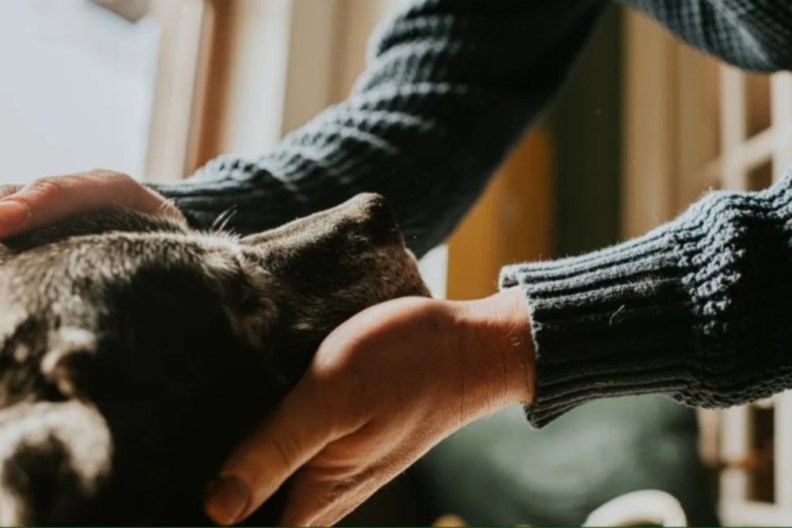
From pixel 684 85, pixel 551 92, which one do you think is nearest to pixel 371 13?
pixel 551 92

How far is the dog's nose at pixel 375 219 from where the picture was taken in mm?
572

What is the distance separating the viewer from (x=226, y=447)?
460mm

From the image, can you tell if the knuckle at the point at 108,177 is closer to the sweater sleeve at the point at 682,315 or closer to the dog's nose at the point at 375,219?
the dog's nose at the point at 375,219

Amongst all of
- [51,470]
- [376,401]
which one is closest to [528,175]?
[376,401]

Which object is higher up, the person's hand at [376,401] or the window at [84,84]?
the window at [84,84]

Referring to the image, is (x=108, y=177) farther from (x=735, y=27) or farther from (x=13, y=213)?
(x=735, y=27)

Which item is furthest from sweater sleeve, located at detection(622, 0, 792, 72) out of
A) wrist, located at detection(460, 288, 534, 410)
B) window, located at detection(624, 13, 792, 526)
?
wrist, located at detection(460, 288, 534, 410)

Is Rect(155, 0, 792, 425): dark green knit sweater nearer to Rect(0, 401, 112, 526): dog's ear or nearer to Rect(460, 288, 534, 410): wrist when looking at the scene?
Rect(460, 288, 534, 410): wrist

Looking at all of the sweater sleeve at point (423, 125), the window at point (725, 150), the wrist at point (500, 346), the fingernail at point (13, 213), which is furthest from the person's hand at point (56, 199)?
the window at point (725, 150)

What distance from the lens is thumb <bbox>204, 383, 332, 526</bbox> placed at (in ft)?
1.46

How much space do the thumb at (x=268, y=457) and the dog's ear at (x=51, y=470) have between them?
0.06 meters

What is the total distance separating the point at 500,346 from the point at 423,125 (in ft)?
1.04

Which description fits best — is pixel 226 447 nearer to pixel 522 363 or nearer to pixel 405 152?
pixel 522 363

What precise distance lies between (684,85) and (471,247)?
905mm
